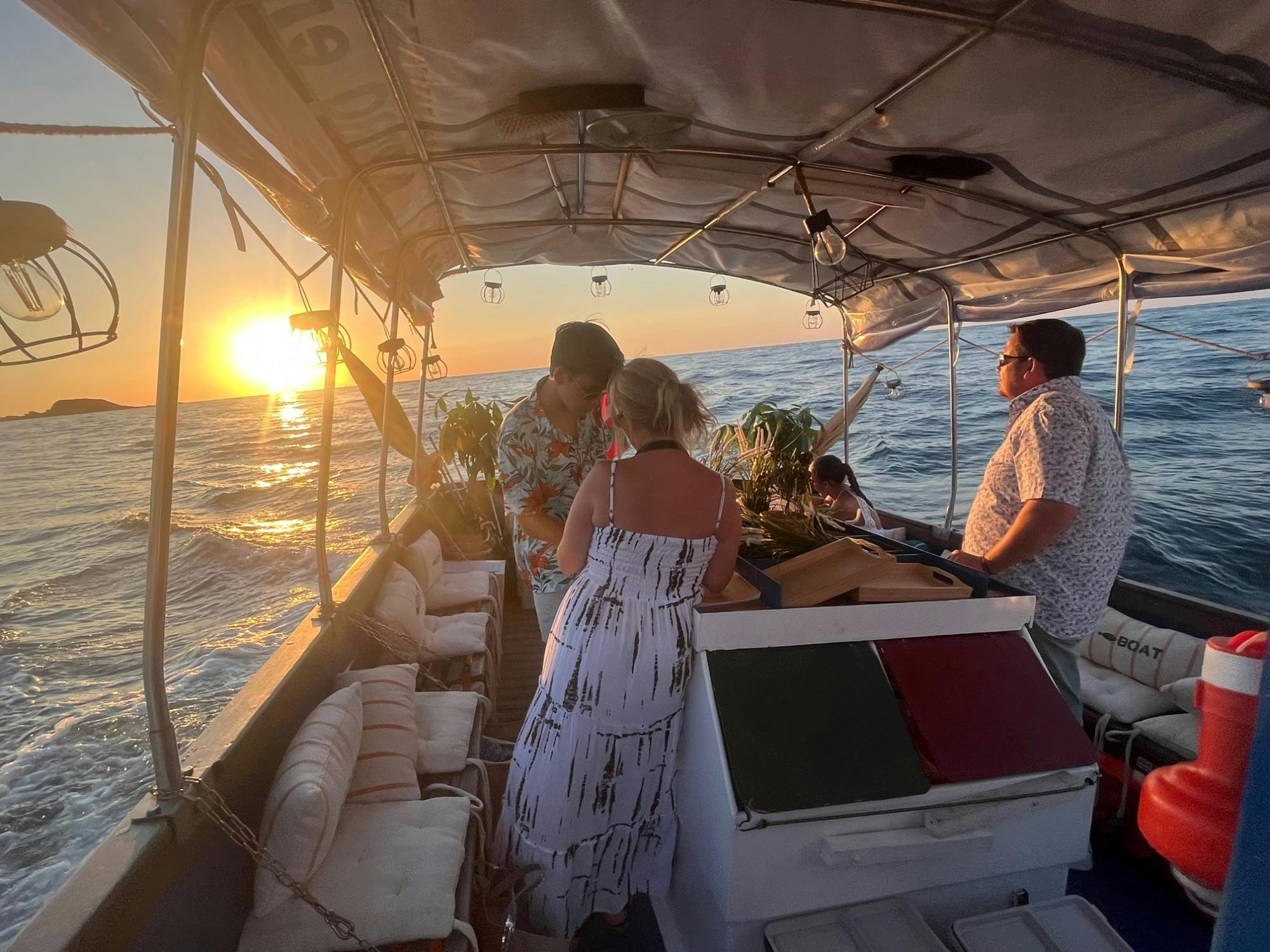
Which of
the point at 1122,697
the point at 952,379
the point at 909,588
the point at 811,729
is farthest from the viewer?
the point at 952,379

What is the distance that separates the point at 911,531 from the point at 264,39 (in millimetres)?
5358

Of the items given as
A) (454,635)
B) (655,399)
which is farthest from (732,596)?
(454,635)

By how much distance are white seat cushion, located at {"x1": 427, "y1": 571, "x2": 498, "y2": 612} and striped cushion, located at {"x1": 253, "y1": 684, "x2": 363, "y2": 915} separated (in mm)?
2005

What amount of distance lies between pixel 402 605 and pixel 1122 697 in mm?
3232

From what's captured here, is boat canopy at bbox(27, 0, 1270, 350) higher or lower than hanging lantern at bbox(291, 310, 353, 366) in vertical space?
higher

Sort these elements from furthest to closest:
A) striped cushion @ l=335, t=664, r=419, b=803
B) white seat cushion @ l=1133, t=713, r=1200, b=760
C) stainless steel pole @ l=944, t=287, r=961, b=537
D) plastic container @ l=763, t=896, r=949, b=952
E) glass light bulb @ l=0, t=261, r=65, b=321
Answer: stainless steel pole @ l=944, t=287, r=961, b=537
white seat cushion @ l=1133, t=713, r=1200, b=760
striped cushion @ l=335, t=664, r=419, b=803
plastic container @ l=763, t=896, r=949, b=952
glass light bulb @ l=0, t=261, r=65, b=321

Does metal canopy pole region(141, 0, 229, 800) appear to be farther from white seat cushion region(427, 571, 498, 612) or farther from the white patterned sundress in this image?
white seat cushion region(427, 571, 498, 612)

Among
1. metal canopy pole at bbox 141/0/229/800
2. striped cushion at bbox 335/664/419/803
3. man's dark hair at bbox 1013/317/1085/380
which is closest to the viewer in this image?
metal canopy pole at bbox 141/0/229/800

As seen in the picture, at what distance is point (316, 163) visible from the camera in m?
2.11

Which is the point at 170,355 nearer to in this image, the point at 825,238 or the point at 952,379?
the point at 825,238

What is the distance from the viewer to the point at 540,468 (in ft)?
7.63

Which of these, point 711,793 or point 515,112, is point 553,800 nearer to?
point 711,793

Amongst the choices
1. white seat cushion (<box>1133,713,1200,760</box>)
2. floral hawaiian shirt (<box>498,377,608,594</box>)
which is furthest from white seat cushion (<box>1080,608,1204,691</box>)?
floral hawaiian shirt (<box>498,377,608,594</box>)

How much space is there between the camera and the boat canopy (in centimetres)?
161
